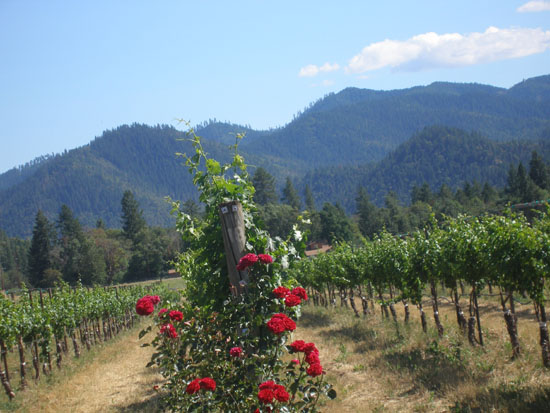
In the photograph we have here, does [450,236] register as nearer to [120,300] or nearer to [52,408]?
[52,408]

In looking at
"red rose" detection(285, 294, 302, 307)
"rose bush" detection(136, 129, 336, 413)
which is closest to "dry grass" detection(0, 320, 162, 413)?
"rose bush" detection(136, 129, 336, 413)

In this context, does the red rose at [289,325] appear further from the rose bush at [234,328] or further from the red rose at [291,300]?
the red rose at [291,300]

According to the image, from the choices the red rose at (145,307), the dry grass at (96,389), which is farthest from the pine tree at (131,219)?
the red rose at (145,307)

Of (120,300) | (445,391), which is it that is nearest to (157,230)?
(120,300)

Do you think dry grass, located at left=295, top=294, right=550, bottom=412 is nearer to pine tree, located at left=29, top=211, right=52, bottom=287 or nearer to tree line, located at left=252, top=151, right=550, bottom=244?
tree line, located at left=252, top=151, right=550, bottom=244

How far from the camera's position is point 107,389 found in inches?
385

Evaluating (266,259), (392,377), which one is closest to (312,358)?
(266,259)

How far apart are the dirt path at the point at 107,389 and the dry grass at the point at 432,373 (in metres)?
3.62

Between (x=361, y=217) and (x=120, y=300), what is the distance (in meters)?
65.5

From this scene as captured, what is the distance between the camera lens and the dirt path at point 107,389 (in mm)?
8289

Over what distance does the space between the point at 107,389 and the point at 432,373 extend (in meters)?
6.92

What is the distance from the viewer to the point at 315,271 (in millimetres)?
22203

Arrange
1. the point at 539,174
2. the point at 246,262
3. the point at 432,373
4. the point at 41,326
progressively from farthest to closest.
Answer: the point at 539,174, the point at 41,326, the point at 432,373, the point at 246,262

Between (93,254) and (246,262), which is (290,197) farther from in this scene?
(246,262)
